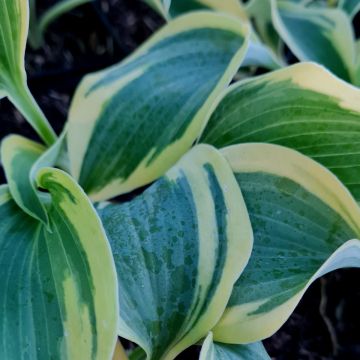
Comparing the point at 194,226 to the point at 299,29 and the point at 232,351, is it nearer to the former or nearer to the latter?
the point at 232,351

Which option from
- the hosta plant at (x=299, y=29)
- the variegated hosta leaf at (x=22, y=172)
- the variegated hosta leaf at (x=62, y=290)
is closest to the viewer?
the variegated hosta leaf at (x=62, y=290)

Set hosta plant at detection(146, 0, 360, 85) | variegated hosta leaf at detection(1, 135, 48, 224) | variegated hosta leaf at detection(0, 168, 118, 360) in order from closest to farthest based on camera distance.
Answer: variegated hosta leaf at detection(0, 168, 118, 360)
variegated hosta leaf at detection(1, 135, 48, 224)
hosta plant at detection(146, 0, 360, 85)

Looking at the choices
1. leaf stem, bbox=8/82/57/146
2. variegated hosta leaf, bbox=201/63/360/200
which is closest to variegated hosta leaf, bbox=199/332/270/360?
variegated hosta leaf, bbox=201/63/360/200

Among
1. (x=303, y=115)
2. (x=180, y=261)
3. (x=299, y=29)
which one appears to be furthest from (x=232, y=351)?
(x=299, y=29)

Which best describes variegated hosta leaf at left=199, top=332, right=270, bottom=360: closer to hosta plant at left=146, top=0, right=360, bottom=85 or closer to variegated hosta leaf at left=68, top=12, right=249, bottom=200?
variegated hosta leaf at left=68, top=12, right=249, bottom=200

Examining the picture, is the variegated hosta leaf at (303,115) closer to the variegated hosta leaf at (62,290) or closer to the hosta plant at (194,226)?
the hosta plant at (194,226)

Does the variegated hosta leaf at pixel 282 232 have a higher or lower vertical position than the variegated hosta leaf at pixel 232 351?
higher

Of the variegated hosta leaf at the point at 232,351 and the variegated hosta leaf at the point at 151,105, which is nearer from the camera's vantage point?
the variegated hosta leaf at the point at 232,351

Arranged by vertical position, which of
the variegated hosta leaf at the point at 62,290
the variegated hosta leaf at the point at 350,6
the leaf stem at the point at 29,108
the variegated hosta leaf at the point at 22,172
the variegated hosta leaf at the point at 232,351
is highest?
the variegated hosta leaf at the point at 350,6

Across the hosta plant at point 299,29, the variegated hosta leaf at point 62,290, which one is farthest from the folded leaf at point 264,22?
the variegated hosta leaf at point 62,290
